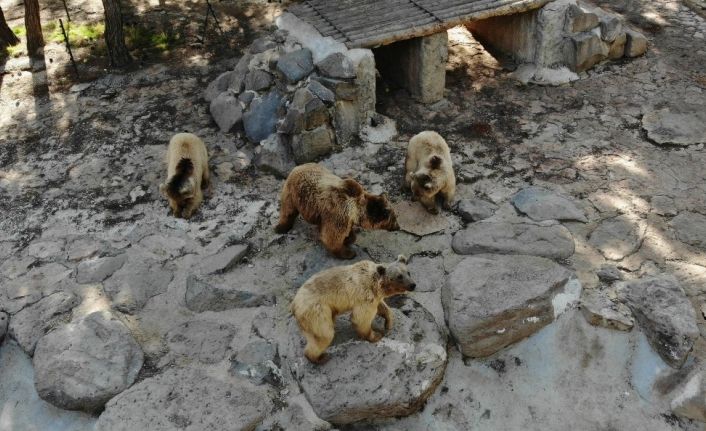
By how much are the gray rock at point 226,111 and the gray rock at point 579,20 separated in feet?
15.1

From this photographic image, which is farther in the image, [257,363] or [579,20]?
[579,20]

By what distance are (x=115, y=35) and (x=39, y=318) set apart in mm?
5202

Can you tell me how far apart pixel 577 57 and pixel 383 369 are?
5.76 m

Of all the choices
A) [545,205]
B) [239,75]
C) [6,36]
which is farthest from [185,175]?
[6,36]

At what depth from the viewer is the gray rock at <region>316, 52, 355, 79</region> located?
23.7 ft

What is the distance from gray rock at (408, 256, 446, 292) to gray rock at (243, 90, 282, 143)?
2.68m

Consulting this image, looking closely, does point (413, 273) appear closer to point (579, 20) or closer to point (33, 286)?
point (33, 286)

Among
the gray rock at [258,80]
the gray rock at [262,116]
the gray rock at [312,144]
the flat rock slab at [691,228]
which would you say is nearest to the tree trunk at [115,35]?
the gray rock at [258,80]

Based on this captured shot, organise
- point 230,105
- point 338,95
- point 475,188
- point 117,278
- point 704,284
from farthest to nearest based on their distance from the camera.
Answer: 1. point 230,105
2. point 338,95
3. point 475,188
4. point 117,278
5. point 704,284

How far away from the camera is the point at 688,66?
865 centimetres

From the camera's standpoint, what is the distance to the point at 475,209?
645cm

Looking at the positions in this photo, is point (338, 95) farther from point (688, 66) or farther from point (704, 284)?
point (688, 66)

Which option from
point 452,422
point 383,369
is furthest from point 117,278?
point 452,422

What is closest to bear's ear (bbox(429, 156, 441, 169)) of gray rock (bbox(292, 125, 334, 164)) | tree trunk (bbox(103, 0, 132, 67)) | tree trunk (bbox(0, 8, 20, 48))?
gray rock (bbox(292, 125, 334, 164))
